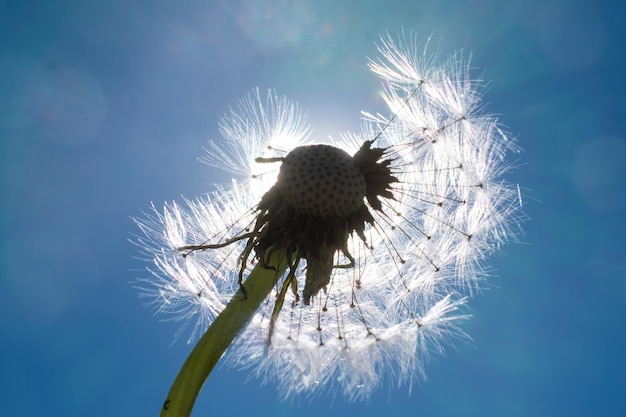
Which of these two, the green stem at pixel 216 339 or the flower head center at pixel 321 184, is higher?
the flower head center at pixel 321 184

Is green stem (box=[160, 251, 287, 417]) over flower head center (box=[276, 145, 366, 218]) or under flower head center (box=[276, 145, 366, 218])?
under

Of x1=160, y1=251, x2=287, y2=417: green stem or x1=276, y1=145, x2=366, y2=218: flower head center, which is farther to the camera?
x1=276, y1=145, x2=366, y2=218: flower head center

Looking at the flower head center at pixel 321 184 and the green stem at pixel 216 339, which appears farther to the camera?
the flower head center at pixel 321 184

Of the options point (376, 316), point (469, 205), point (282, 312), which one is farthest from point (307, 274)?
point (469, 205)

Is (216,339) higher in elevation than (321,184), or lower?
lower
